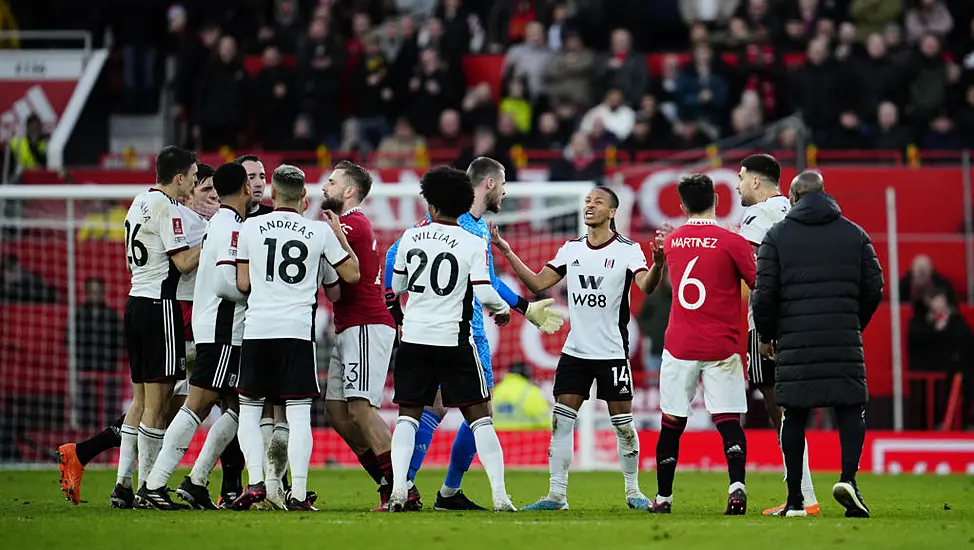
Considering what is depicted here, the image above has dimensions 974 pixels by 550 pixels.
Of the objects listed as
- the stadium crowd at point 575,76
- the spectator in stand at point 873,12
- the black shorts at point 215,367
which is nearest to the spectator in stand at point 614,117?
the stadium crowd at point 575,76

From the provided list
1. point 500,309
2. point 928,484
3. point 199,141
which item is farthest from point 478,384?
point 199,141

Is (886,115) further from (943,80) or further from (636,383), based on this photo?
(636,383)

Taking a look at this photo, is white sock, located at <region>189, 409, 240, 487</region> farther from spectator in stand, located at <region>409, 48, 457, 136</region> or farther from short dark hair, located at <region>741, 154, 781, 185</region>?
spectator in stand, located at <region>409, 48, 457, 136</region>

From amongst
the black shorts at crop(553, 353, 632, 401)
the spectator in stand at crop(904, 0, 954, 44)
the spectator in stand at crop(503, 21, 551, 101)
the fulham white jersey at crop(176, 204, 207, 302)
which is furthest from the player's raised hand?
the spectator in stand at crop(904, 0, 954, 44)

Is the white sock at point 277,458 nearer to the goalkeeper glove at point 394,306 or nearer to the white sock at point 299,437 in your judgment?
the white sock at point 299,437

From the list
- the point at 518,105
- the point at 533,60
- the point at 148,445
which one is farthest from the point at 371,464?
the point at 533,60

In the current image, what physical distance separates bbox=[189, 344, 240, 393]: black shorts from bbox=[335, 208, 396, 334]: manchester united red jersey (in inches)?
31.4

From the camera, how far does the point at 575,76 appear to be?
21281 mm

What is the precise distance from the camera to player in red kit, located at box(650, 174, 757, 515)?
31.5ft

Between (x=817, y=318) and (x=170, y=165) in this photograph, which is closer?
(x=817, y=318)

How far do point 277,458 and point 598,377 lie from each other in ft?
7.62

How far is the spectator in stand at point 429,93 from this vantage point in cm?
2102

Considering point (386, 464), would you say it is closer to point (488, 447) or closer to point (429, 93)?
point (488, 447)

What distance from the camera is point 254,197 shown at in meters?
10.4
